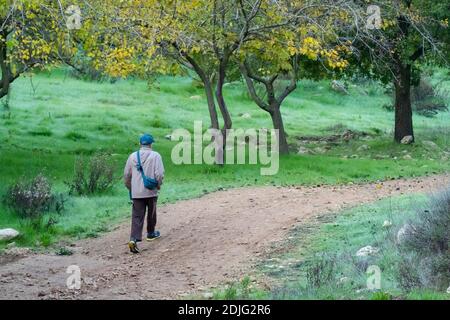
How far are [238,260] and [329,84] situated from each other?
38826 millimetres

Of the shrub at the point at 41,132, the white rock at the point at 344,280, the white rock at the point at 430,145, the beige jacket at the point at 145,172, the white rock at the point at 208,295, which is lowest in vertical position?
the white rock at the point at 208,295

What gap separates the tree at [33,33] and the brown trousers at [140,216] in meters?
2.94

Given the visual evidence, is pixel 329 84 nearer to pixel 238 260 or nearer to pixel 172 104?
pixel 172 104

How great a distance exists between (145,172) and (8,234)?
256 centimetres

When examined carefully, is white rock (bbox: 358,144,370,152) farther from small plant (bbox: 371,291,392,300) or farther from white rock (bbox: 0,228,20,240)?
small plant (bbox: 371,291,392,300)

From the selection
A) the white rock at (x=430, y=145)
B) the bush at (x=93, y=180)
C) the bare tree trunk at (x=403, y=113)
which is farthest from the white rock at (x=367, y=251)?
the bare tree trunk at (x=403, y=113)

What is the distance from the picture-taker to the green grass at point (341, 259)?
8719 millimetres

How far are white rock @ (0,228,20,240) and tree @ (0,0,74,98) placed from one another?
115 inches

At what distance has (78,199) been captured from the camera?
664 inches

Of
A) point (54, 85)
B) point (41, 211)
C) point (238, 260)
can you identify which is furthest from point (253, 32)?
point (54, 85)

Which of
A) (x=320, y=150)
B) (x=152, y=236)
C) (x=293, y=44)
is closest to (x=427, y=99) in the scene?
(x=320, y=150)

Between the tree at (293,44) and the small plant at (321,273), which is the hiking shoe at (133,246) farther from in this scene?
the tree at (293,44)

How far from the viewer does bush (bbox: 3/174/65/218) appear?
1499cm

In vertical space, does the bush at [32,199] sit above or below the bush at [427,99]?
below
